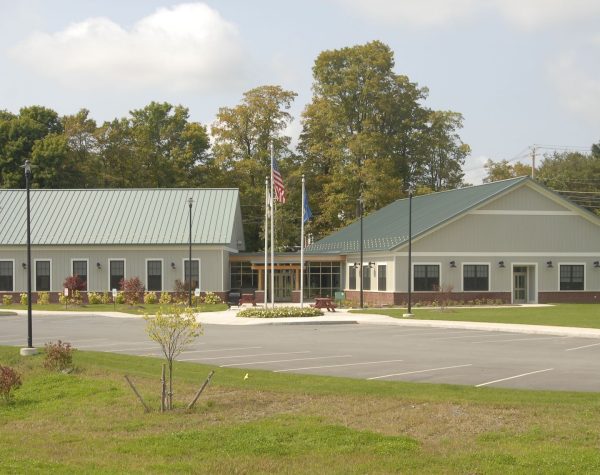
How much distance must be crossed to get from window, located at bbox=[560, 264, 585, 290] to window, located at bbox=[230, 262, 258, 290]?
66.0 feet

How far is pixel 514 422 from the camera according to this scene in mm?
11297

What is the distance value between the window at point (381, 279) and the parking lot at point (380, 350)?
42.9 feet

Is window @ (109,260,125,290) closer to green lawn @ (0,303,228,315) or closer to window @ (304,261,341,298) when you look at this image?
green lawn @ (0,303,228,315)

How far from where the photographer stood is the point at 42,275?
4947cm

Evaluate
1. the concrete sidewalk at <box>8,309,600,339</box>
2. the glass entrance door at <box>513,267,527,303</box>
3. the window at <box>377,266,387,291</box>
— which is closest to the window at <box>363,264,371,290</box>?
the window at <box>377,266,387,291</box>

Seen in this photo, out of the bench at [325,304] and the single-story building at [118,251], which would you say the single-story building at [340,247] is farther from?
the bench at [325,304]

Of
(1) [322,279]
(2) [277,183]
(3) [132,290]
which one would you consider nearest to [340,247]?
(1) [322,279]

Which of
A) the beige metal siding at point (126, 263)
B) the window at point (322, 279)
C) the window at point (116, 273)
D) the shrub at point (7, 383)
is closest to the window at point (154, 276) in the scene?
the beige metal siding at point (126, 263)

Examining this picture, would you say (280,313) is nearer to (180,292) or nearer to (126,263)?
(180,292)

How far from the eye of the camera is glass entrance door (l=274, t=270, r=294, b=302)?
5403 cm

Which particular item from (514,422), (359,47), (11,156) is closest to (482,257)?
(359,47)

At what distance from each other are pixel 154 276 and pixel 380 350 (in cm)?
2968

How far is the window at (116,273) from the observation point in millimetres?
49375

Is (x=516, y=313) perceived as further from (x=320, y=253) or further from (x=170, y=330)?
(x=170, y=330)
